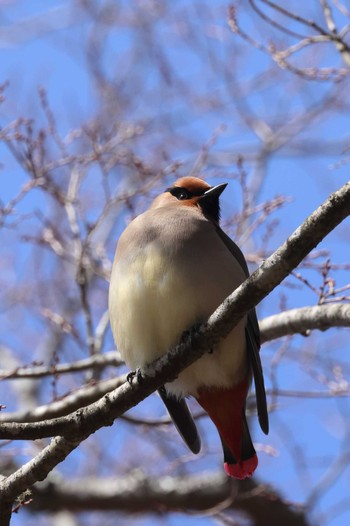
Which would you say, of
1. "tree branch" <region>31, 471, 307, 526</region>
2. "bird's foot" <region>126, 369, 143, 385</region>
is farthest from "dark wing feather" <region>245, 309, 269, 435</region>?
"tree branch" <region>31, 471, 307, 526</region>

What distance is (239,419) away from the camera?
406 centimetres

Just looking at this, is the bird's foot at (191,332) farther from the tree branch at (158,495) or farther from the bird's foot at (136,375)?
the tree branch at (158,495)

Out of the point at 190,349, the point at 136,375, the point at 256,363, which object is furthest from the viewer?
the point at 256,363

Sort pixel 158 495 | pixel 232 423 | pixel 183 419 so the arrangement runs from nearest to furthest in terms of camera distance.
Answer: pixel 232 423 → pixel 183 419 → pixel 158 495

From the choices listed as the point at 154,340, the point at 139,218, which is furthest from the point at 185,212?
the point at 154,340

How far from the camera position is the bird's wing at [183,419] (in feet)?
13.9

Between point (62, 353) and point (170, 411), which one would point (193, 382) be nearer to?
point (170, 411)

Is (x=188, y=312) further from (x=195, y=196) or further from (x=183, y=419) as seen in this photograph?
(x=195, y=196)

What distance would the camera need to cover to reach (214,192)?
14.5 ft

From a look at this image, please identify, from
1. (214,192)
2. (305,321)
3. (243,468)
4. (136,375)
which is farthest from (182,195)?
(243,468)

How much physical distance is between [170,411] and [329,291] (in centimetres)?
101

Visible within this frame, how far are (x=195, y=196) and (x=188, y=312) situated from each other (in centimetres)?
107

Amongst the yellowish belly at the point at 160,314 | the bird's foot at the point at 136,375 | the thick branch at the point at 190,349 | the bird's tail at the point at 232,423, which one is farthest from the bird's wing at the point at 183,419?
the thick branch at the point at 190,349

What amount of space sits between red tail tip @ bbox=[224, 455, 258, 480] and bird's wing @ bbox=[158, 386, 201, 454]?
0.19m
